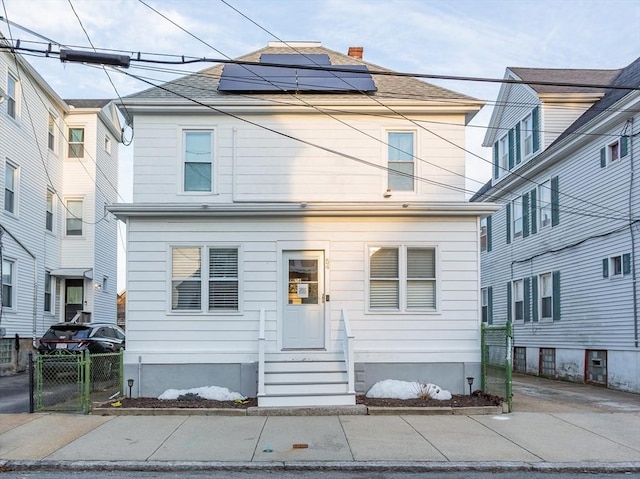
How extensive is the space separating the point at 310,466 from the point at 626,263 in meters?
11.5

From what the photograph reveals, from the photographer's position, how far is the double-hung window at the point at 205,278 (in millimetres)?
12773

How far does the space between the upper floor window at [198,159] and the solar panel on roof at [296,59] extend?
2.82m

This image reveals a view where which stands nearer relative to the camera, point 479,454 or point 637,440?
point 479,454

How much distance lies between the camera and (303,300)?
1299 centimetres

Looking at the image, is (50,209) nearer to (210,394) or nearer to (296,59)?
(296,59)

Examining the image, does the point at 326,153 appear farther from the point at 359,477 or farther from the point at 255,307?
the point at 359,477

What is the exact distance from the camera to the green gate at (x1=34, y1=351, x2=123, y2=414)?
11.1 meters

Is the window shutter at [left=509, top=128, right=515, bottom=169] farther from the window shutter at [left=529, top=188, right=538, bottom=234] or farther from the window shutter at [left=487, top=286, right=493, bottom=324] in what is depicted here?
the window shutter at [left=487, top=286, right=493, bottom=324]

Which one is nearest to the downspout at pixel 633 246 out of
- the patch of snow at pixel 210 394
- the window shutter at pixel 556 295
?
the window shutter at pixel 556 295

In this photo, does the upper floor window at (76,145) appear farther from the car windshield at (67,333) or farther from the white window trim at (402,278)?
the white window trim at (402,278)

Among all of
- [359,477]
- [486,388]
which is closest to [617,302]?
[486,388]

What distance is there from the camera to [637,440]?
9266 millimetres

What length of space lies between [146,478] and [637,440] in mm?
6793

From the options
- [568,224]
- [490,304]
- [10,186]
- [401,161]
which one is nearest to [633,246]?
[568,224]
